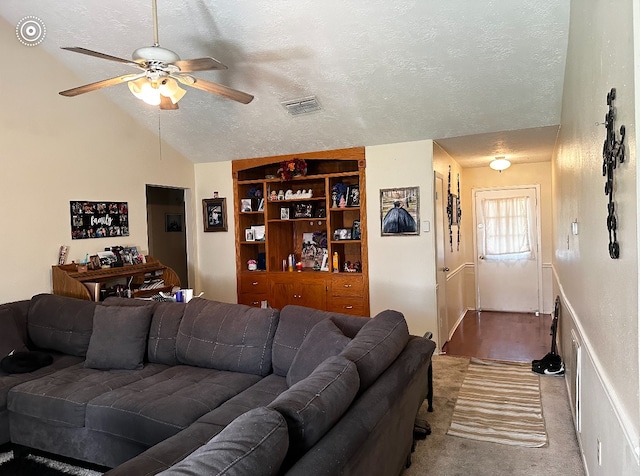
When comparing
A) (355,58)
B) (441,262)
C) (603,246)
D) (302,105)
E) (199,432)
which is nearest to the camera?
(603,246)

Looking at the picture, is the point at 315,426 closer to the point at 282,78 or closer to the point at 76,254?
the point at 282,78

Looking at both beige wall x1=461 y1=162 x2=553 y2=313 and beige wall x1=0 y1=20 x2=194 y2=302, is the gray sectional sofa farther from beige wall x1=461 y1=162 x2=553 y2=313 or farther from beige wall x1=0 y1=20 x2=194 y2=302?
beige wall x1=461 y1=162 x2=553 y2=313

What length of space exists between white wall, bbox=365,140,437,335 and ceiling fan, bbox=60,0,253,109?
2314mm

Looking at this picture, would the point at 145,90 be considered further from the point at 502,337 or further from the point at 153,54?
the point at 502,337

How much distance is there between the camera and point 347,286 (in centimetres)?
527

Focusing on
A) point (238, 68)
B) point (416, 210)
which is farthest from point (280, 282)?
point (238, 68)

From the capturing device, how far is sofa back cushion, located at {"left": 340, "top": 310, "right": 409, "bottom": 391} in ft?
6.53

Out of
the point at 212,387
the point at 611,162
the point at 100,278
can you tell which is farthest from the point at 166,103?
the point at 611,162

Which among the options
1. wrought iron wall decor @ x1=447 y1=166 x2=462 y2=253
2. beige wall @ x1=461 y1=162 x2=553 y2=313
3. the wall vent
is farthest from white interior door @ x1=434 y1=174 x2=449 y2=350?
beige wall @ x1=461 y1=162 x2=553 y2=313

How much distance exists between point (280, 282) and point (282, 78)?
2.65 m

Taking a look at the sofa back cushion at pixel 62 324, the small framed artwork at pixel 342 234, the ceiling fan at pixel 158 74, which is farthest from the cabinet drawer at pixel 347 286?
the ceiling fan at pixel 158 74

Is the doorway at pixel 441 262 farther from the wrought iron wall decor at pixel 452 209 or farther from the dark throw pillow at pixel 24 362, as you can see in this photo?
the dark throw pillow at pixel 24 362

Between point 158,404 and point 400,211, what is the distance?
3.28m

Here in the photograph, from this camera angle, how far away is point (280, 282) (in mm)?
5672
